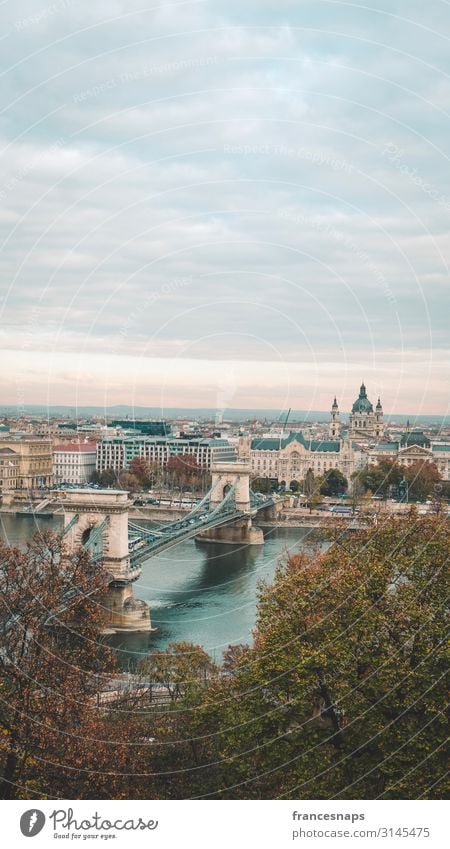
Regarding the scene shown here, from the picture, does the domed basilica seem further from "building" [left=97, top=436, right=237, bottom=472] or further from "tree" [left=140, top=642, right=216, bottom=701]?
"tree" [left=140, top=642, right=216, bottom=701]

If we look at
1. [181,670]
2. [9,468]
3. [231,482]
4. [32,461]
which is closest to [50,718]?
[181,670]

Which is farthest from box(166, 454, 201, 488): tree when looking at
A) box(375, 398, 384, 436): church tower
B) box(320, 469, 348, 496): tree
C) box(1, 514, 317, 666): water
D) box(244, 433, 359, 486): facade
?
box(1, 514, 317, 666): water

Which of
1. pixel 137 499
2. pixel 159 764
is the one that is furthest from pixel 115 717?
pixel 137 499

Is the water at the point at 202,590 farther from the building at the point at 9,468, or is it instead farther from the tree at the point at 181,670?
the building at the point at 9,468

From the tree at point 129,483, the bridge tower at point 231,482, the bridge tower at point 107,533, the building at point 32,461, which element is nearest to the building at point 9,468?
the building at point 32,461

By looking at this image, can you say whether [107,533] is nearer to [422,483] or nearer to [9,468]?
[422,483]
